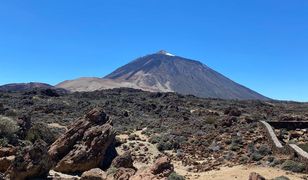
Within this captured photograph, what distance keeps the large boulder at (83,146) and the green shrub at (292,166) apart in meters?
8.66

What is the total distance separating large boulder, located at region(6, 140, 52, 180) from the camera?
1661 centimetres

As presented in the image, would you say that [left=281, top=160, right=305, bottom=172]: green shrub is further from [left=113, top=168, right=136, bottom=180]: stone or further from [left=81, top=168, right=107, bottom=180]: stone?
[left=81, top=168, right=107, bottom=180]: stone

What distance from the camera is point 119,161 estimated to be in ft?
62.6

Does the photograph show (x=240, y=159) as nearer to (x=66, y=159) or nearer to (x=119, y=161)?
(x=119, y=161)

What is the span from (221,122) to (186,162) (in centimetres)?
1208

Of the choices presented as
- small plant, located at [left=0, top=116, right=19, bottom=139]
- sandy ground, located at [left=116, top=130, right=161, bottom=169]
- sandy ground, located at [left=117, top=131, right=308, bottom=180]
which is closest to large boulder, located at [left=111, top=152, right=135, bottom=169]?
sandy ground, located at [left=116, top=130, right=161, bottom=169]

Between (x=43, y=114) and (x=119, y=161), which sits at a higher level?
(x=43, y=114)

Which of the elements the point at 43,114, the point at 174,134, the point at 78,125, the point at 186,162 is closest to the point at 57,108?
the point at 43,114

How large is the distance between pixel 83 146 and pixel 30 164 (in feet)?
13.7

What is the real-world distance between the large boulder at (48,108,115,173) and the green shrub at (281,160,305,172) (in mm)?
8661

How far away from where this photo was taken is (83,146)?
2077 cm

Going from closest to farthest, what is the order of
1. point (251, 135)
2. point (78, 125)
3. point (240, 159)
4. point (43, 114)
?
point (240, 159), point (78, 125), point (251, 135), point (43, 114)

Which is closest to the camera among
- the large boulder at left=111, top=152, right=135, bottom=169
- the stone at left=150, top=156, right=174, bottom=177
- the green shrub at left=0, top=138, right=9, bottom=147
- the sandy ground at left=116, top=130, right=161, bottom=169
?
the stone at left=150, top=156, right=174, bottom=177

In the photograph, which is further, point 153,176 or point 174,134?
point 174,134
